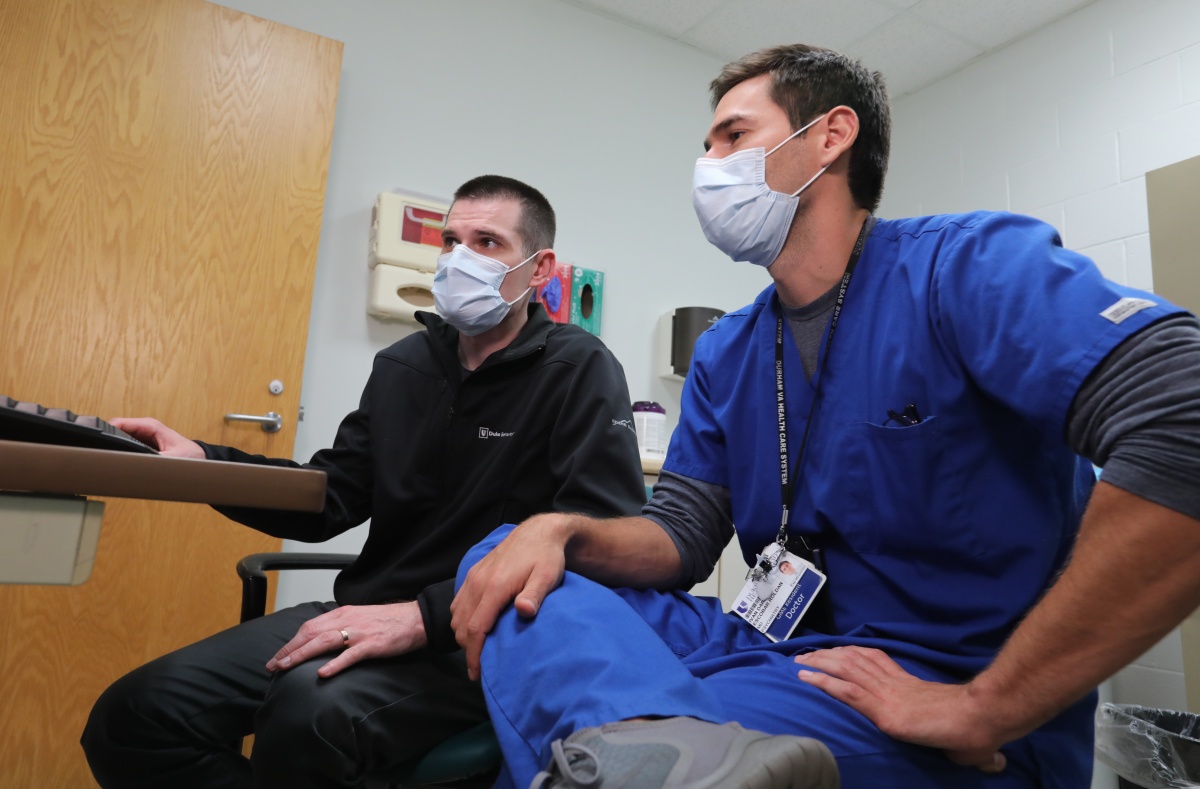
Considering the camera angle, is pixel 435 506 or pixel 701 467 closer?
pixel 701 467

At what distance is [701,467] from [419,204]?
6.15ft

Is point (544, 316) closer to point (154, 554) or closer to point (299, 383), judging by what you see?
point (299, 383)

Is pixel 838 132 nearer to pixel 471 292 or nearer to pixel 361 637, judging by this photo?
pixel 471 292

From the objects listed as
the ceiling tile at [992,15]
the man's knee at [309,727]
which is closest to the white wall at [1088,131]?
the ceiling tile at [992,15]

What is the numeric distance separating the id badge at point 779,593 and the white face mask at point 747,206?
0.46 meters

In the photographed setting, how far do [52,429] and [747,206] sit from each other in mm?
930

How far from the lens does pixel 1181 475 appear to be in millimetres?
606

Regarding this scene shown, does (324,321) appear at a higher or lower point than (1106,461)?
higher

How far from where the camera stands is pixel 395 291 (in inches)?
103

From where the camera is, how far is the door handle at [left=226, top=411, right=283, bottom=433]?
222 centimetres

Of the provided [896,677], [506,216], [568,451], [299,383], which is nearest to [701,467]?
[568,451]

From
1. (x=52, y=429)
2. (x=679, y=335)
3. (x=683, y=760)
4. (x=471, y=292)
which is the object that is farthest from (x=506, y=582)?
(x=679, y=335)

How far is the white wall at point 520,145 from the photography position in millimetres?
Result: 2635

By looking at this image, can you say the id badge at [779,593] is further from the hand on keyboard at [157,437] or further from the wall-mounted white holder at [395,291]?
the wall-mounted white holder at [395,291]
